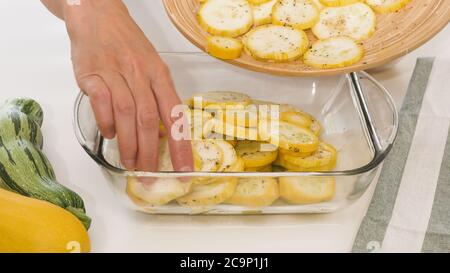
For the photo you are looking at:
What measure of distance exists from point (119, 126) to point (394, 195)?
0.36m

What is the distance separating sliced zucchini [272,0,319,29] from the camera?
37.8 inches

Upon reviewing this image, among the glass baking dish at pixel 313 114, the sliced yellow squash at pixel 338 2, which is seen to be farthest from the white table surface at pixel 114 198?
the sliced yellow squash at pixel 338 2

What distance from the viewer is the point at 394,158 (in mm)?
859

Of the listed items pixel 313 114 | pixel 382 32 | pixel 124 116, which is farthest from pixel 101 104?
pixel 382 32

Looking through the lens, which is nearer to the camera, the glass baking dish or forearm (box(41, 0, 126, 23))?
the glass baking dish

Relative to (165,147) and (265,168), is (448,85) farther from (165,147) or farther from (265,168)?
(165,147)

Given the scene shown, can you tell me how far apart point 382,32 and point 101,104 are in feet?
1.54

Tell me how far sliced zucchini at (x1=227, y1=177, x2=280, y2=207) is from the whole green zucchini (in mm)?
180

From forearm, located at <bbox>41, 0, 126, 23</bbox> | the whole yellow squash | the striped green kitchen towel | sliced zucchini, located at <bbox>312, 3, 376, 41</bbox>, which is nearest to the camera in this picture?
the whole yellow squash

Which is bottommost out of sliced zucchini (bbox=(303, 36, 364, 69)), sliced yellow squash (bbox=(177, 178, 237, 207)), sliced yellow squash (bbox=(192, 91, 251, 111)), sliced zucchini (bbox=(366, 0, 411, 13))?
sliced yellow squash (bbox=(177, 178, 237, 207))

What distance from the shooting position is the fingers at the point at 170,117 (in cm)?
72

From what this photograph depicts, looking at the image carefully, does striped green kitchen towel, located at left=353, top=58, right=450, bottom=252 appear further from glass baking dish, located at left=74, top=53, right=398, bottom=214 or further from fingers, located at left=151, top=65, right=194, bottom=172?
fingers, located at left=151, top=65, right=194, bottom=172

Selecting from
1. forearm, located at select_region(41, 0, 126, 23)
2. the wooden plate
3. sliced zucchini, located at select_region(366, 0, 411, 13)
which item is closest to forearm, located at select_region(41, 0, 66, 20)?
forearm, located at select_region(41, 0, 126, 23)

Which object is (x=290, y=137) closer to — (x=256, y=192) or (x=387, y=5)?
(x=256, y=192)
